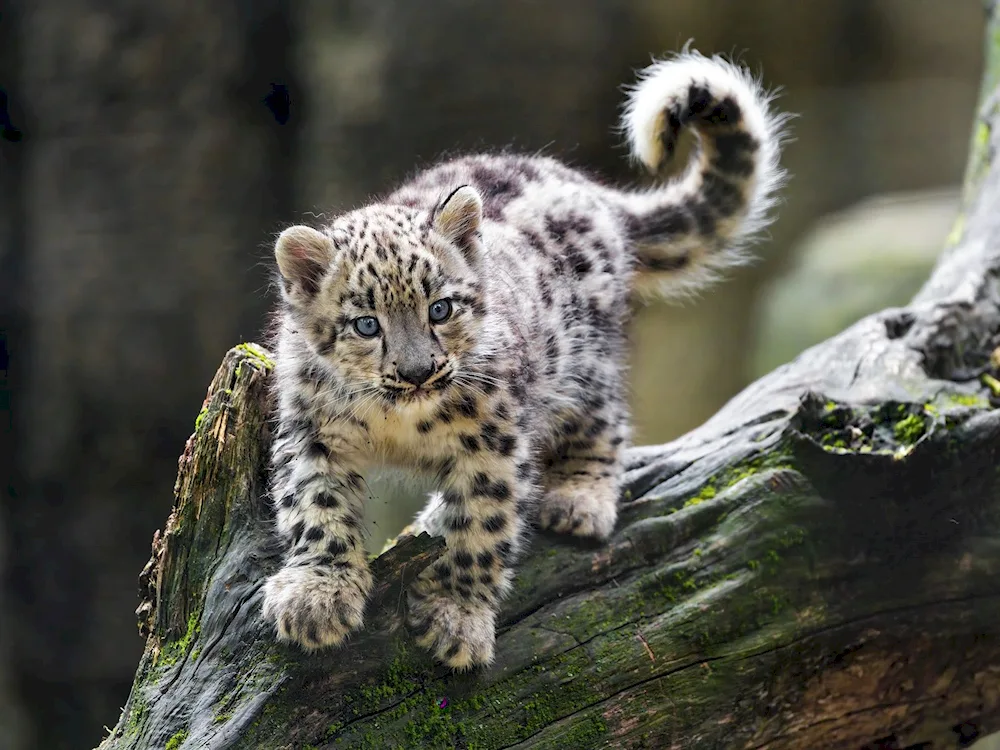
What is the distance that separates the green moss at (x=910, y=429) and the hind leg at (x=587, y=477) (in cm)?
113

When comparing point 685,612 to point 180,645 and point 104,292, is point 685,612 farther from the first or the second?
point 104,292

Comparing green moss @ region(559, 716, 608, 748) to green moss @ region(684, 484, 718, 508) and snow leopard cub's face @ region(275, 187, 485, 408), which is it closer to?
green moss @ region(684, 484, 718, 508)

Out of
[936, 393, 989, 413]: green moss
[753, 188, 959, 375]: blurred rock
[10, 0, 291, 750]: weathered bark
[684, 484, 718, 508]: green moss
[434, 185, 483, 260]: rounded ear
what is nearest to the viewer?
[434, 185, 483, 260]: rounded ear

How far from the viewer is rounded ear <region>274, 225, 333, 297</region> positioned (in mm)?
3725

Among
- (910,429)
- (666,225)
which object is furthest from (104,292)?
(910,429)

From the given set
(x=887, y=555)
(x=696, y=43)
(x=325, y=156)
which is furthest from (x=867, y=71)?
(x=887, y=555)

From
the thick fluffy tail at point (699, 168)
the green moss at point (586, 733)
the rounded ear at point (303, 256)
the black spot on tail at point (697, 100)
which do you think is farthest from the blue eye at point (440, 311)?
the black spot on tail at point (697, 100)

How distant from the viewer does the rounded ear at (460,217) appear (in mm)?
3836

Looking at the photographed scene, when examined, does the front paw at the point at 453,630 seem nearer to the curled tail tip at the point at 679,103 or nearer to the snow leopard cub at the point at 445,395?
the snow leopard cub at the point at 445,395

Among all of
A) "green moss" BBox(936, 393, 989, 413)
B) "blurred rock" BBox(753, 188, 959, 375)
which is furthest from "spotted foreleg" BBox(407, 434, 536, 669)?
"blurred rock" BBox(753, 188, 959, 375)

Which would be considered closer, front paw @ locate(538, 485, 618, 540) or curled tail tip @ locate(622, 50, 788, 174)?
front paw @ locate(538, 485, 618, 540)

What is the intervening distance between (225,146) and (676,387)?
493 centimetres

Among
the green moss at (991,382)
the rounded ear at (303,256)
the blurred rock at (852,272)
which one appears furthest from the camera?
the blurred rock at (852,272)

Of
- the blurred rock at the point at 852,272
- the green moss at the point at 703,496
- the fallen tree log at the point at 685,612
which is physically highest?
the blurred rock at the point at 852,272
